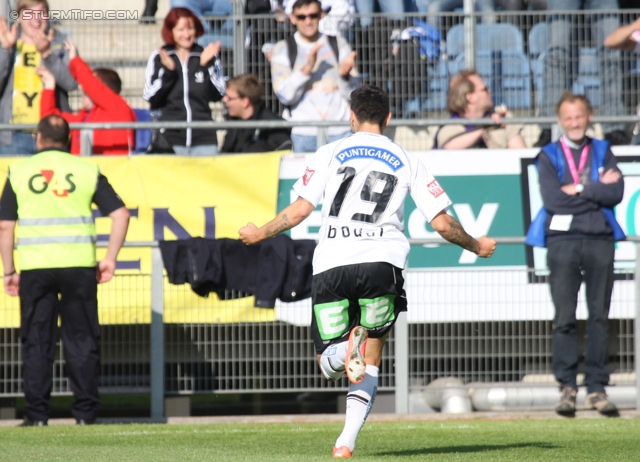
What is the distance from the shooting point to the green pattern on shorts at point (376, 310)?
6449 millimetres

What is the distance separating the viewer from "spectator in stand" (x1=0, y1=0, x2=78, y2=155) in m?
11.6

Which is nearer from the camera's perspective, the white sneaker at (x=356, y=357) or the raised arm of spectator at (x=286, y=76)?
the white sneaker at (x=356, y=357)

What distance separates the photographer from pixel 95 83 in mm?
11289

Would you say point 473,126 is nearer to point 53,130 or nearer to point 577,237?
point 577,237

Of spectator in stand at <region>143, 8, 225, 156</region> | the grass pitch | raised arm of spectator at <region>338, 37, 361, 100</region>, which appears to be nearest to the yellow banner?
spectator in stand at <region>143, 8, 225, 156</region>

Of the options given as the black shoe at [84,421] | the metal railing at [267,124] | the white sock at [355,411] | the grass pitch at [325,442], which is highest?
the metal railing at [267,124]

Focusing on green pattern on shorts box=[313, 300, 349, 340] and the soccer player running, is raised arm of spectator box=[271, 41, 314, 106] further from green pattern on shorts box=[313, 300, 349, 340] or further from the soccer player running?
green pattern on shorts box=[313, 300, 349, 340]

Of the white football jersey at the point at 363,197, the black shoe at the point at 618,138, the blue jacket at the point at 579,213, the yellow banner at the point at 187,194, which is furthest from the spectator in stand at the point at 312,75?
the white football jersey at the point at 363,197

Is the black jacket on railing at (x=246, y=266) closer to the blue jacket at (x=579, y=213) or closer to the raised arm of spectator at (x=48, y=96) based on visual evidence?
the blue jacket at (x=579, y=213)

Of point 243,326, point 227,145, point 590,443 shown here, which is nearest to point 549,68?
point 227,145

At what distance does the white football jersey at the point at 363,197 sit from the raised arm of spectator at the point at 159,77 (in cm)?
526

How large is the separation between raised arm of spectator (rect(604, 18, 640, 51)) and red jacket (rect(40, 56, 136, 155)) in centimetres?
500

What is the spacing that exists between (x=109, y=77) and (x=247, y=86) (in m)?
1.45

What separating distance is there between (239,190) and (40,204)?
2232mm
